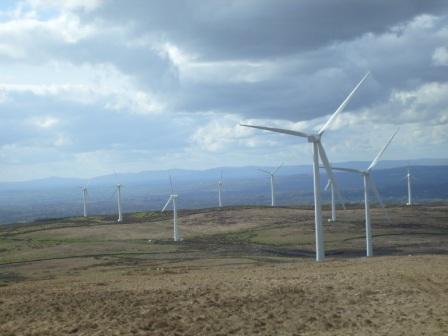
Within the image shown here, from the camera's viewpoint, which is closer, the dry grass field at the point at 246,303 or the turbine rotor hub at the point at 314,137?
the dry grass field at the point at 246,303

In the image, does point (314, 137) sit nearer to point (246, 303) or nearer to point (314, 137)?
point (314, 137)

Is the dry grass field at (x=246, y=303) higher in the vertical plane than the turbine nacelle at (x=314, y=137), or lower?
lower

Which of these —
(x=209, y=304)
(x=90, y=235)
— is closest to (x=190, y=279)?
(x=209, y=304)

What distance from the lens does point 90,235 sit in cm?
11294

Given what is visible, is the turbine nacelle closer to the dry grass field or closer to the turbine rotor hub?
the turbine rotor hub

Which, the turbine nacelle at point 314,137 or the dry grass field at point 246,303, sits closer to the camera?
the dry grass field at point 246,303

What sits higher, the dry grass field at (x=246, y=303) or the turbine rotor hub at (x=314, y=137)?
the turbine rotor hub at (x=314, y=137)

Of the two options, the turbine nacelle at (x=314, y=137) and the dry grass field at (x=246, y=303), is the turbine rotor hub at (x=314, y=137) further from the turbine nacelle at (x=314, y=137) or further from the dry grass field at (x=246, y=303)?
the dry grass field at (x=246, y=303)

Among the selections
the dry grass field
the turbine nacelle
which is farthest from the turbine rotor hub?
the dry grass field

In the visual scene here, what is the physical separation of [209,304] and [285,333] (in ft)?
18.3

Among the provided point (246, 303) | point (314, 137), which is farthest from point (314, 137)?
point (246, 303)

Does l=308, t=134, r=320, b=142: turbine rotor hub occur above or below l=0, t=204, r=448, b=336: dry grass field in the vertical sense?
above

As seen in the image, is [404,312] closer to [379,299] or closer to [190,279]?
[379,299]

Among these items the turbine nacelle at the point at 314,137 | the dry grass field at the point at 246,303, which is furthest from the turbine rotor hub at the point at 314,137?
the dry grass field at the point at 246,303
